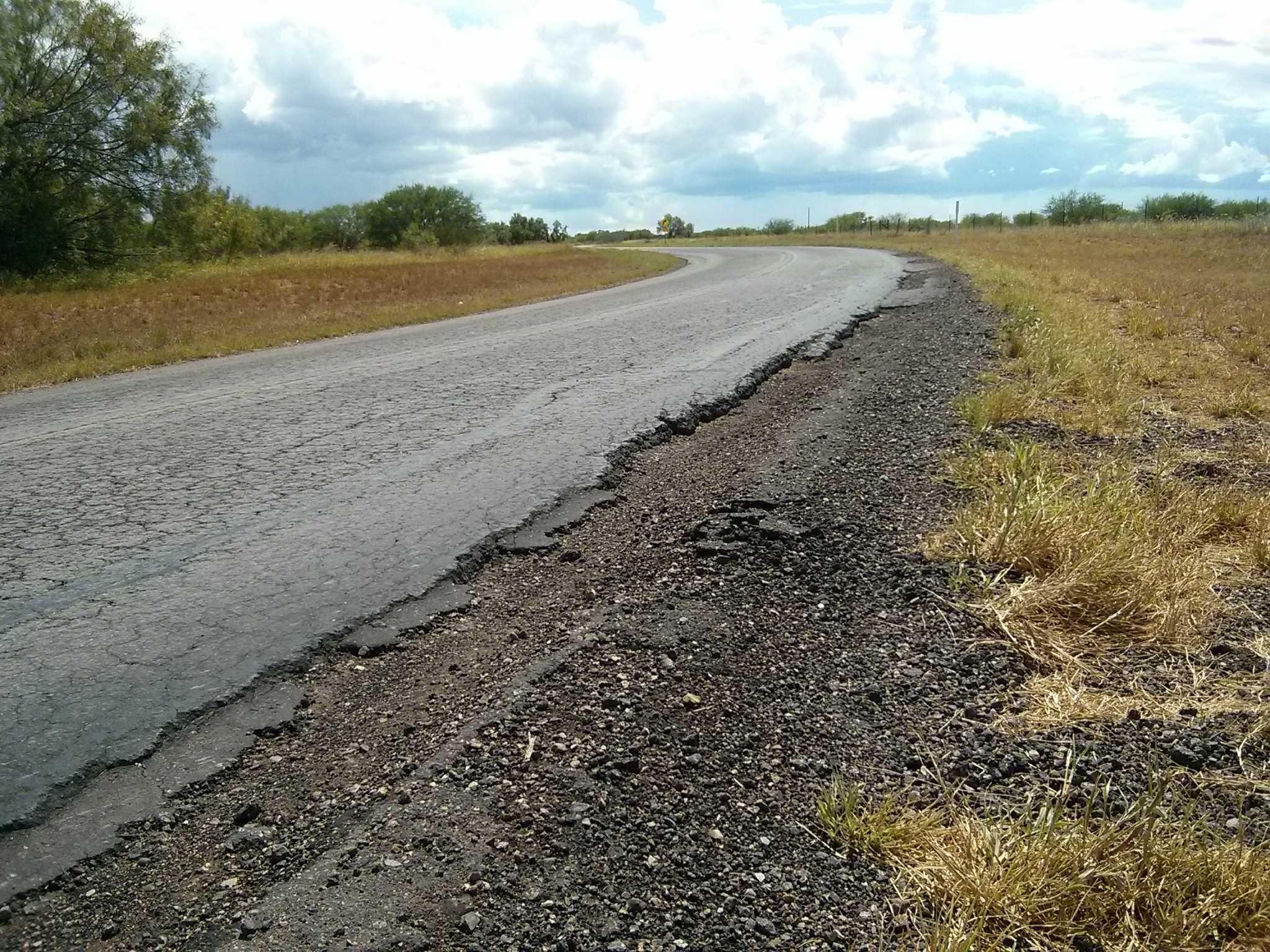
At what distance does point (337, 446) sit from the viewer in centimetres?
566

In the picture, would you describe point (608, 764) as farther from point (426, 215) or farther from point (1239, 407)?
point (426, 215)

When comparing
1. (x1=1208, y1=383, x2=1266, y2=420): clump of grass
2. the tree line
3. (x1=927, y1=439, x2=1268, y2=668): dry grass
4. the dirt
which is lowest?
the dirt

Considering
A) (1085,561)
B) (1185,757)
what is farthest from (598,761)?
(1085,561)

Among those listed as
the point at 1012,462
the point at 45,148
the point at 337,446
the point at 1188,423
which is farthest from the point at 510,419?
the point at 45,148

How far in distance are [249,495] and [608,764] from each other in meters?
3.15

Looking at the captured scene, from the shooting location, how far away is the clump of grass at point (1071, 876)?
179cm

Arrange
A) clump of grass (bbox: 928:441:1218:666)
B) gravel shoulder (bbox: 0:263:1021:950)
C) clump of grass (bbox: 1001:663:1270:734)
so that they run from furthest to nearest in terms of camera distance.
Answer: clump of grass (bbox: 928:441:1218:666), clump of grass (bbox: 1001:663:1270:734), gravel shoulder (bbox: 0:263:1021:950)

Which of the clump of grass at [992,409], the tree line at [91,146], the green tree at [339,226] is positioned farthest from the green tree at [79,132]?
the green tree at [339,226]

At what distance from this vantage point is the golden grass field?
1.85 metres

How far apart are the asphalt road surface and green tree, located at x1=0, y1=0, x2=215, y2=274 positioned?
18.2 metres

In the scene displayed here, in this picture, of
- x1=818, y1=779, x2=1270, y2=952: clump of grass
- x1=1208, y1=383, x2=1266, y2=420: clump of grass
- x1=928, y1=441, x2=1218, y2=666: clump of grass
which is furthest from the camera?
x1=1208, y1=383, x2=1266, y2=420: clump of grass

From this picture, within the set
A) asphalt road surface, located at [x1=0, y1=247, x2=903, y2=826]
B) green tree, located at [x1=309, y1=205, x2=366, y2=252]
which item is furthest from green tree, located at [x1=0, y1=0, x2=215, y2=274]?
green tree, located at [x1=309, y1=205, x2=366, y2=252]

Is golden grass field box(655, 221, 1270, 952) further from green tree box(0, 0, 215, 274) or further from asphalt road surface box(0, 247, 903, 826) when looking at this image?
green tree box(0, 0, 215, 274)

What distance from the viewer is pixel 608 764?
2371mm
